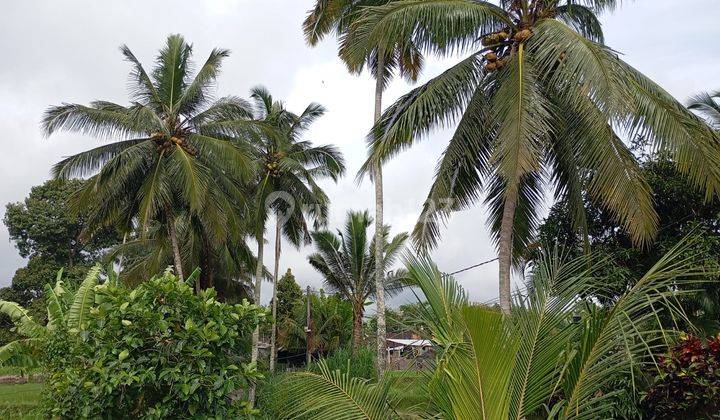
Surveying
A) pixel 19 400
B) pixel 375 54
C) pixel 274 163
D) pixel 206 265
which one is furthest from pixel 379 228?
pixel 19 400

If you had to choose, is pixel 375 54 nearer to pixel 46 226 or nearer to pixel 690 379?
pixel 690 379

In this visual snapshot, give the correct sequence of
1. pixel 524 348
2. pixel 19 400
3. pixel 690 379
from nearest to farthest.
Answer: pixel 524 348, pixel 690 379, pixel 19 400

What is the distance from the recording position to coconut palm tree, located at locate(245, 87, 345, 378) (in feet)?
67.9

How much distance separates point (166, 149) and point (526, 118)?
11435 millimetres

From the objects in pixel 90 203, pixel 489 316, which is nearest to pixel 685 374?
→ pixel 489 316

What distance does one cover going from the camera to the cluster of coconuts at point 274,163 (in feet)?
69.1

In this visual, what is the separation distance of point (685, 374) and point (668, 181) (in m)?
5.12

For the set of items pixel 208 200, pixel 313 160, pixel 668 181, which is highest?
pixel 313 160

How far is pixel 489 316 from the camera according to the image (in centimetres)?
334

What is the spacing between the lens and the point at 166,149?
16.9 meters

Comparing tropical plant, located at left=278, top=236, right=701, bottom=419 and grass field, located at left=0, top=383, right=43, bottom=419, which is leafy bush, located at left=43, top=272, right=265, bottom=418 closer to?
tropical plant, located at left=278, top=236, right=701, bottom=419

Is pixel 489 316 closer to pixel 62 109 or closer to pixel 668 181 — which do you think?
pixel 668 181

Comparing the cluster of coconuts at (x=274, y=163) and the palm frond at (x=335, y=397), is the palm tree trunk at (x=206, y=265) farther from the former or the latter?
the palm frond at (x=335, y=397)

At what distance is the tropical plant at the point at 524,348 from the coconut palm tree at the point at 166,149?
40.3 feet
